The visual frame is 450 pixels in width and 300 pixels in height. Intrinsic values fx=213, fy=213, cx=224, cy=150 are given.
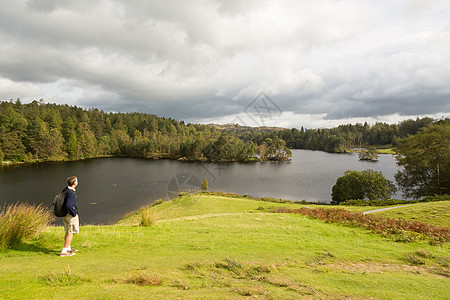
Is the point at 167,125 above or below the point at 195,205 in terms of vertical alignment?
above

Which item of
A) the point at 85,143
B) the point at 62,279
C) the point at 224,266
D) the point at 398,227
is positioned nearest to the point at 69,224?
the point at 62,279

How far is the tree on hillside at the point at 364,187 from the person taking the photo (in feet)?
120

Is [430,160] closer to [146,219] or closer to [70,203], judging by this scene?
[146,219]

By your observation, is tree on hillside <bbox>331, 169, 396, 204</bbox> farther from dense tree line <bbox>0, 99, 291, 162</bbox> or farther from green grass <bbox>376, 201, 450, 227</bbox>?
dense tree line <bbox>0, 99, 291, 162</bbox>

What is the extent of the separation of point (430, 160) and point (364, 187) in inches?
521

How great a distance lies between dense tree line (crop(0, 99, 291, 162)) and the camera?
93500 millimetres

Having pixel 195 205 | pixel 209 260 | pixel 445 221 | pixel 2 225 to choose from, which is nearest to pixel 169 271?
pixel 209 260

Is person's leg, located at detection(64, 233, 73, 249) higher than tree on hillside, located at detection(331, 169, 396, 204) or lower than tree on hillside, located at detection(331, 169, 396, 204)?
higher

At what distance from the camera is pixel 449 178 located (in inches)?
1420

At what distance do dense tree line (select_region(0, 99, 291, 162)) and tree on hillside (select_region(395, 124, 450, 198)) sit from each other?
76964 mm

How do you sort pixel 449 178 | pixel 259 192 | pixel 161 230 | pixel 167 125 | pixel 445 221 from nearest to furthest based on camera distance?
1. pixel 161 230
2. pixel 445 221
3. pixel 449 178
4. pixel 259 192
5. pixel 167 125

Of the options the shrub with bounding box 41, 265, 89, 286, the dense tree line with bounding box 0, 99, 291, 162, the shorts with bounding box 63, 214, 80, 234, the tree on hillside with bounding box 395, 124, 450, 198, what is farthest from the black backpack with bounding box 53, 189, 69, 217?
the dense tree line with bounding box 0, 99, 291, 162

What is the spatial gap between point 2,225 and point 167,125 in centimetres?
18596

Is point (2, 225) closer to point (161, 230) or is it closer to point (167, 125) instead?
point (161, 230)
